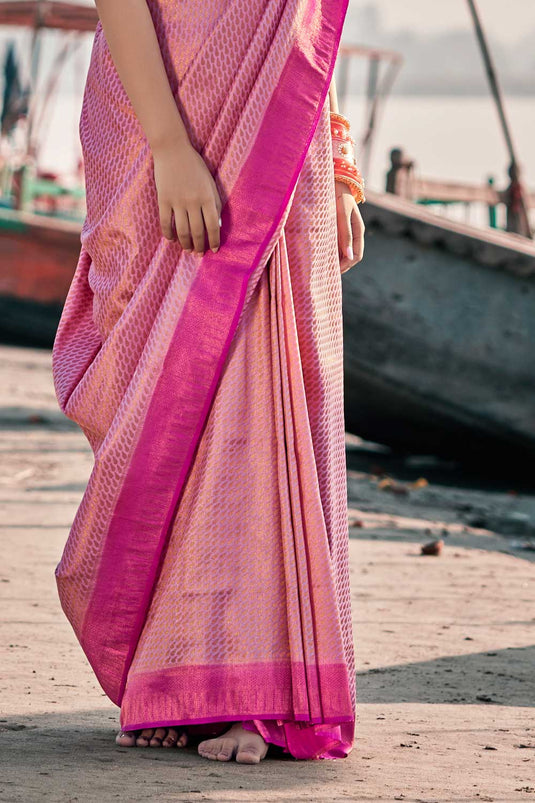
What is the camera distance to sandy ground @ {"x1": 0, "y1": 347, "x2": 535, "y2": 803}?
1852 mm

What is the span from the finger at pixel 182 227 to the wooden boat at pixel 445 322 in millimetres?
3975

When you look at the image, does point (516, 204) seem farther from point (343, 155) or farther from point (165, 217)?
point (165, 217)

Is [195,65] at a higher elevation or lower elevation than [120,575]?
higher

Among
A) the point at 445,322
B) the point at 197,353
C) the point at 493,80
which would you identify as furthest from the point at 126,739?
the point at 493,80

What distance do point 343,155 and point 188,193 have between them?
1.25 feet

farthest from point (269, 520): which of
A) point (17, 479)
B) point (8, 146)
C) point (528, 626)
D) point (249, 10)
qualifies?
point (8, 146)

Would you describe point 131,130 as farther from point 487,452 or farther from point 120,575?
point 487,452

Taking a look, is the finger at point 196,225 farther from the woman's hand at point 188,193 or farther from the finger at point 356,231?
the finger at point 356,231

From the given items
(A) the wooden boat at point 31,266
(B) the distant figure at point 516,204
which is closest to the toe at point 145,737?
(B) the distant figure at point 516,204

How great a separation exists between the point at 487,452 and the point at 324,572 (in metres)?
4.68

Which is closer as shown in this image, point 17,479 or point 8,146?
point 17,479

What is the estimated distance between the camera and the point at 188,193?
1.92m

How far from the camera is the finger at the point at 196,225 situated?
1.91 m

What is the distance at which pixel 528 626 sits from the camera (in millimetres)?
3334
